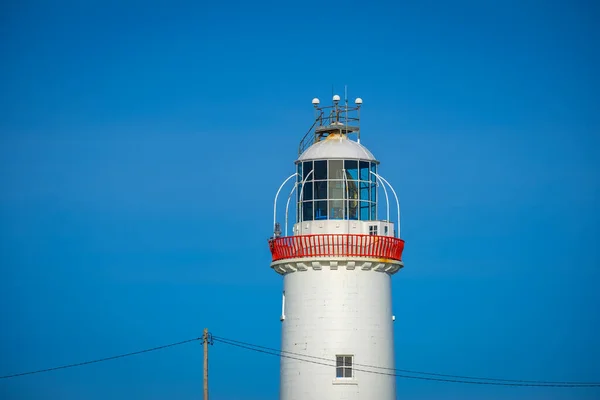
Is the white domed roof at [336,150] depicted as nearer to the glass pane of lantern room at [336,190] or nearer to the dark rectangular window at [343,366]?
the glass pane of lantern room at [336,190]

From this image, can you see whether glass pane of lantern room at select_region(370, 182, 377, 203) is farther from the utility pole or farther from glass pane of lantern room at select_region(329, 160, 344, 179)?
the utility pole

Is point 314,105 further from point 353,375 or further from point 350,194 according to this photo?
point 353,375

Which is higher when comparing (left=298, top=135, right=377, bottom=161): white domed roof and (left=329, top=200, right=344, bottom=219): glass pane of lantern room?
(left=298, top=135, right=377, bottom=161): white domed roof

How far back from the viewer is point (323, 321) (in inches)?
3568

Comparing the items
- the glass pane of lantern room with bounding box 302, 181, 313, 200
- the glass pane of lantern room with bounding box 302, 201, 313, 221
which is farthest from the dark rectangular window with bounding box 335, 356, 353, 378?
the glass pane of lantern room with bounding box 302, 181, 313, 200

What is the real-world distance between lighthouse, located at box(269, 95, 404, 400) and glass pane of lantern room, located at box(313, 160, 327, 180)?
1.6 inches

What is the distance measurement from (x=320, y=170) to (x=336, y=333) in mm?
6535

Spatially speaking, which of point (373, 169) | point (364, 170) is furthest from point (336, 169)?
point (373, 169)

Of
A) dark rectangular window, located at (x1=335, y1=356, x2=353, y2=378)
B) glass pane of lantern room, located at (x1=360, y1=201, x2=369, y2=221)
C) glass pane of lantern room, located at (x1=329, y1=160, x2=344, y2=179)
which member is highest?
glass pane of lantern room, located at (x1=329, y1=160, x2=344, y2=179)

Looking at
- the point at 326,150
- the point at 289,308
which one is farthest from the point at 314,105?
the point at 289,308

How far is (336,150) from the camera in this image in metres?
91.6

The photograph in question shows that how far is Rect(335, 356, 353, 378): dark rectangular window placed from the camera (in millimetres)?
90375

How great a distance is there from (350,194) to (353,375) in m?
7.20

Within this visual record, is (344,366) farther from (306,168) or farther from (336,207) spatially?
A: (306,168)
